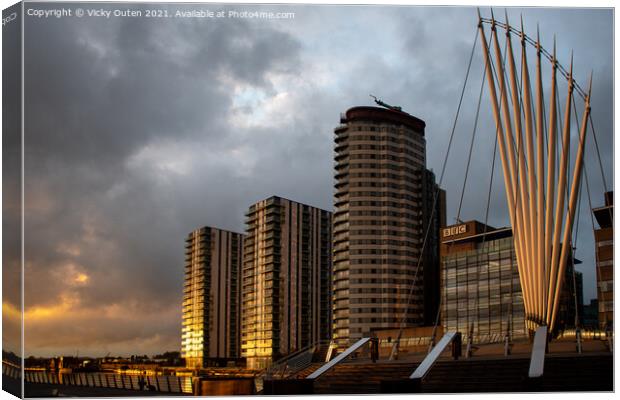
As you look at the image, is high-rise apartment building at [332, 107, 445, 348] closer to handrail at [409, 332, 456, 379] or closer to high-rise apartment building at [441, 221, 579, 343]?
high-rise apartment building at [441, 221, 579, 343]

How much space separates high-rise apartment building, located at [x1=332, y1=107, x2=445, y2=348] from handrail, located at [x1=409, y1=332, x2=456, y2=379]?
67370mm

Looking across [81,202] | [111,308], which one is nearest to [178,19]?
[81,202]

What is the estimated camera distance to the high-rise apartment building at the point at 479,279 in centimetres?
8169

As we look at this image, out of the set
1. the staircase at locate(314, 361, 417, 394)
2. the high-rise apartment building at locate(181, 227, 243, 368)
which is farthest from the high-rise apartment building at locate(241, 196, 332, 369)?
the staircase at locate(314, 361, 417, 394)

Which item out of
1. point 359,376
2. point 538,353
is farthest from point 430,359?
point 538,353

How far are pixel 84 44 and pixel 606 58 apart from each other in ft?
40.5

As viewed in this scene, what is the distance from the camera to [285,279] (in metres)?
111

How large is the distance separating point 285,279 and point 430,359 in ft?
294

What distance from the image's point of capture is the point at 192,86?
Result: 26375mm

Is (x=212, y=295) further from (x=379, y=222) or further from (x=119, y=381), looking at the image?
(x=119, y=381)

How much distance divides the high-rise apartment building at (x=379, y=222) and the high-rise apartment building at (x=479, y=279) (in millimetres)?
6665

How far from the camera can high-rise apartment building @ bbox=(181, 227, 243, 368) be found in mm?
117188

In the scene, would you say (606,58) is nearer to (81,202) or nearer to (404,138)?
(81,202)

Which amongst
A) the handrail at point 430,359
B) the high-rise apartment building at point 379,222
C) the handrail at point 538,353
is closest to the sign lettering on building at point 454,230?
the high-rise apartment building at point 379,222
